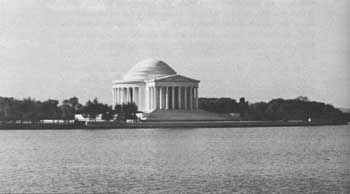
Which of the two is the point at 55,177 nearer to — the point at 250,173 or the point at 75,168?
the point at 75,168

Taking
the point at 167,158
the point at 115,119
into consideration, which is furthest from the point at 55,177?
the point at 115,119

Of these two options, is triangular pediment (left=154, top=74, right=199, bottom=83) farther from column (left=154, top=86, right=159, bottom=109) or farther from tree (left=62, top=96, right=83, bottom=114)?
tree (left=62, top=96, right=83, bottom=114)

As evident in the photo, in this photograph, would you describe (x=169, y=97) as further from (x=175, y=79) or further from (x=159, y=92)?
(x=175, y=79)

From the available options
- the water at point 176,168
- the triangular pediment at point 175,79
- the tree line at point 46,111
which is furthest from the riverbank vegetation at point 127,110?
the water at point 176,168

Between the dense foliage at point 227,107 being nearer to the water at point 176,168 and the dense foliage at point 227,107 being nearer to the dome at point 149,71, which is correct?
the dome at point 149,71

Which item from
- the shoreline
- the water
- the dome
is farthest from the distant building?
the water

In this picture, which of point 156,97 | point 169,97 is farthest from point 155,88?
point 169,97
